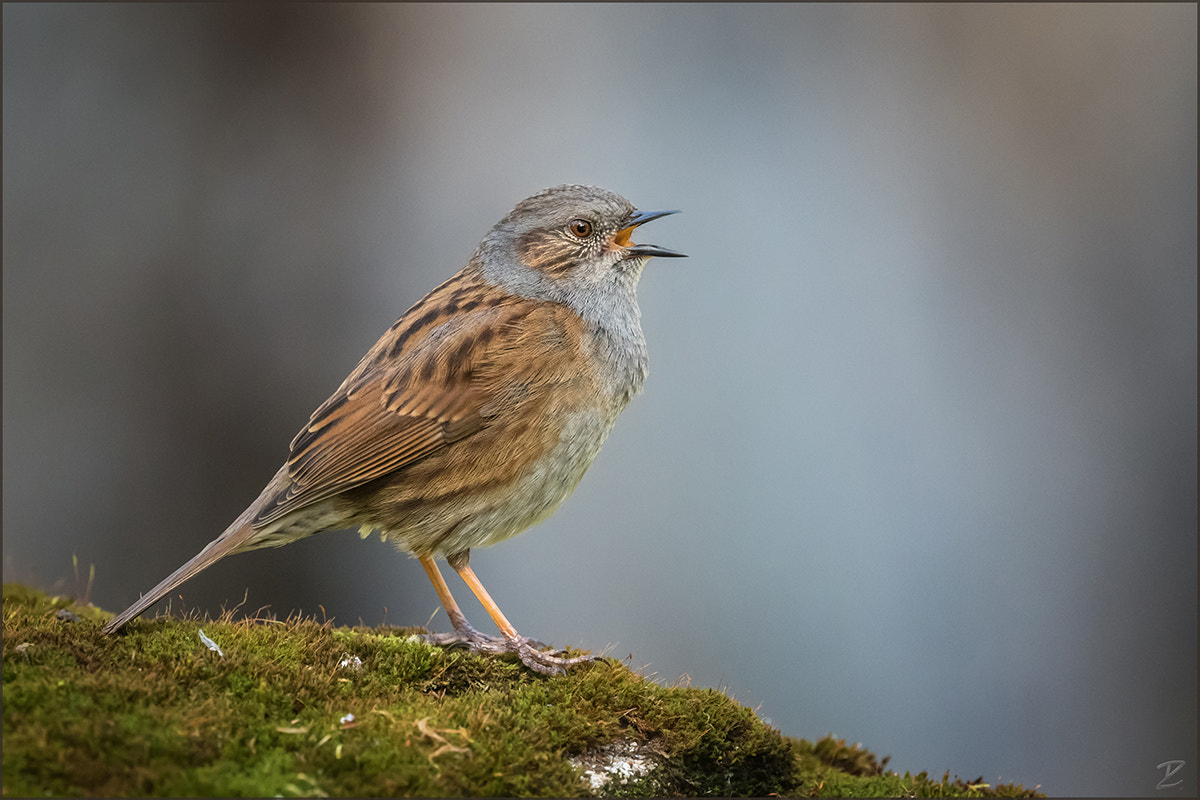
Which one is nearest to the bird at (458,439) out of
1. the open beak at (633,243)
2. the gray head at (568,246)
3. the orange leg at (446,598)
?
the orange leg at (446,598)

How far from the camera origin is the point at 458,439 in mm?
5059

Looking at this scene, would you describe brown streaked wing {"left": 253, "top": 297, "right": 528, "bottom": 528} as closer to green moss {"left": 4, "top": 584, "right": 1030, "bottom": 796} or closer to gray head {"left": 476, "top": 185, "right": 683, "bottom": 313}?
gray head {"left": 476, "top": 185, "right": 683, "bottom": 313}

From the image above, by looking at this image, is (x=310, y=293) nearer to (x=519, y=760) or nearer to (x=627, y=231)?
(x=627, y=231)

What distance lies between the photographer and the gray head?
18.9 feet

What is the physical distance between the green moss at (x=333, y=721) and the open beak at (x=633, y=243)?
266 centimetres

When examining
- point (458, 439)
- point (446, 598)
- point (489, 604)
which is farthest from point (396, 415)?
point (489, 604)

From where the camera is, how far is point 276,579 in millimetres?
8469

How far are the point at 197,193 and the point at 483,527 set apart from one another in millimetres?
5938

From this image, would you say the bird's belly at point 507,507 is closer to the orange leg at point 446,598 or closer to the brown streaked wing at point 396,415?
the orange leg at point 446,598

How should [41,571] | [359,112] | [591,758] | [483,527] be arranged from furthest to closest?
[359,112], [41,571], [483,527], [591,758]

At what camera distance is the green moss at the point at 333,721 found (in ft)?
9.70

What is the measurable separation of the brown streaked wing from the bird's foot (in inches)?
38.6

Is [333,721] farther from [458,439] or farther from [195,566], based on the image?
[458,439]

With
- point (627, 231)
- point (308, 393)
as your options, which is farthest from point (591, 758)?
point (308, 393)
